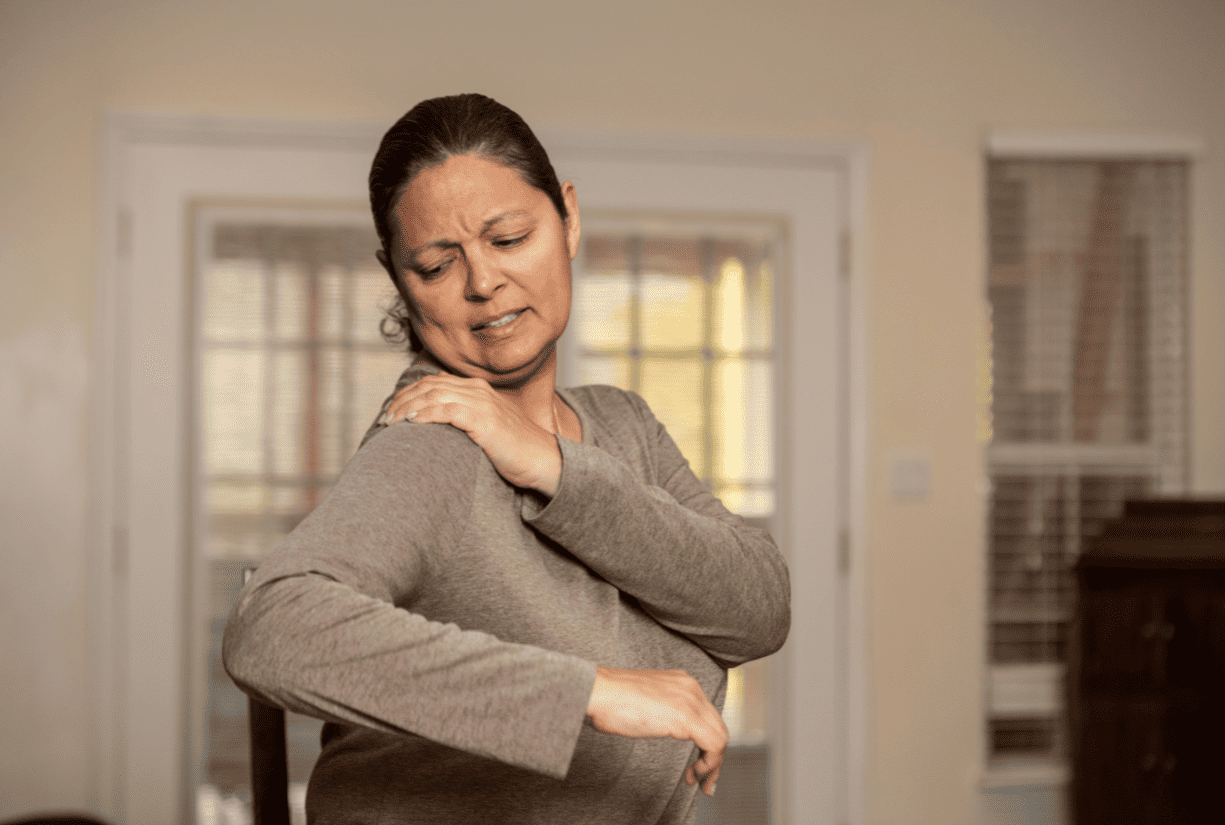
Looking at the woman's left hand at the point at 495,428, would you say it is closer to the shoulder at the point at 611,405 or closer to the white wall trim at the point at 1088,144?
the shoulder at the point at 611,405

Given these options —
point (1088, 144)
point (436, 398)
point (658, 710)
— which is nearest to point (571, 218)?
point (436, 398)

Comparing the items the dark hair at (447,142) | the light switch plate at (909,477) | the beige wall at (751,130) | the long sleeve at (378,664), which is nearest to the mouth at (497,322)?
the dark hair at (447,142)

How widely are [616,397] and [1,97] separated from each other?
2277 mm

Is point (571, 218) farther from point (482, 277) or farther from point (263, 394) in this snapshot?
point (263, 394)

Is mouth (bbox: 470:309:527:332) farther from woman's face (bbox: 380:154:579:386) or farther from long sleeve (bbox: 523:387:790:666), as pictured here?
long sleeve (bbox: 523:387:790:666)

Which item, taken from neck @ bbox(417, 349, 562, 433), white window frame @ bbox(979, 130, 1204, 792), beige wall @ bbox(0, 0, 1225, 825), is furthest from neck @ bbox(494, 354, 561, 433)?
white window frame @ bbox(979, 130, 1204, 792)

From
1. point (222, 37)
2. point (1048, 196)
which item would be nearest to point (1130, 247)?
point (1048, 196)

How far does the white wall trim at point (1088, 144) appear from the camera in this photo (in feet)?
8.86

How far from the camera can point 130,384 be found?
2479 mm

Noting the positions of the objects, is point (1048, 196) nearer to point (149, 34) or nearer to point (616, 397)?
point (616, 397)

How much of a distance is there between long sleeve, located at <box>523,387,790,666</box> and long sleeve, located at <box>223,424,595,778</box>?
5.6 inches

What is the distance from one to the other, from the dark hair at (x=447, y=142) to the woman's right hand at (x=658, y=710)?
407mm

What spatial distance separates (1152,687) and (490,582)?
2117 millimetres

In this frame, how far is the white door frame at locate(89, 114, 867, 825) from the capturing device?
247 centimetres
